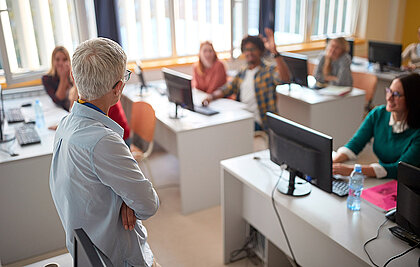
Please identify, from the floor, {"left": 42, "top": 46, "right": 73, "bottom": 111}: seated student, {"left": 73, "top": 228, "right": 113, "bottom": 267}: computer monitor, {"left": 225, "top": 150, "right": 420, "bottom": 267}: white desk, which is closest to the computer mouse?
{"left": 225, "top": 150, "right": 420, "bottom": 267}: white desk

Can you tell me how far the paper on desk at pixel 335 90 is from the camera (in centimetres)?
410

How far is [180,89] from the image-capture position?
3438mm

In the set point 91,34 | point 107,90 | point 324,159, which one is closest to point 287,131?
point 324,159

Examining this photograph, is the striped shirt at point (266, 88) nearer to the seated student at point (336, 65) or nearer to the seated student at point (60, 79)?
the seated student at point (336, 65)

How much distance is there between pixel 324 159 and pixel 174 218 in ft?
5.95

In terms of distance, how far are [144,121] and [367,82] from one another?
2.75 metres

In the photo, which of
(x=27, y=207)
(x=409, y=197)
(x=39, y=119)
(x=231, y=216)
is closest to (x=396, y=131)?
(x=409, y=197)

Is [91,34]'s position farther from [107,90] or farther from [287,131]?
[107,90]

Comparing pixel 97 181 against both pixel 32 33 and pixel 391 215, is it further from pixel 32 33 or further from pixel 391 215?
pixel 32 33

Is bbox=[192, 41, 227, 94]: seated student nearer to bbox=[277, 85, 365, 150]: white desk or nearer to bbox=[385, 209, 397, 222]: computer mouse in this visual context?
bbox=[277, 85, 365, 150]: white desk

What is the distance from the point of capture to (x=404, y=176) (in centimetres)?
164

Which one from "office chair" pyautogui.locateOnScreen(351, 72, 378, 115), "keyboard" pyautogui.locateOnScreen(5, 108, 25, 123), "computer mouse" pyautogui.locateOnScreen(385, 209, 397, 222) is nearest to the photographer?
"computer mouse" pyautogui.locateOnScreen(385, 209, 397, 222)

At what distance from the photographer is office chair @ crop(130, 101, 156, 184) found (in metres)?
3.42

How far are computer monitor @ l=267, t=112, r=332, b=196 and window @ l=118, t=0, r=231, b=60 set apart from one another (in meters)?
3.42
